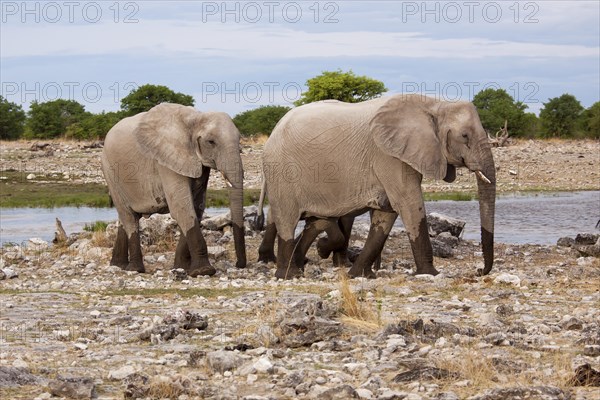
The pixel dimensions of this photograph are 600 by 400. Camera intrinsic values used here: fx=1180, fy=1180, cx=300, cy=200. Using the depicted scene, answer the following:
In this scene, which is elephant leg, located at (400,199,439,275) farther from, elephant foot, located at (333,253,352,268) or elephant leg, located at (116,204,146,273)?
elephant leg, located at (116,204,146,273)

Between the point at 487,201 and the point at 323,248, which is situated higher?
the point at 487,201

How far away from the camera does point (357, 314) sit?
38.2 ft

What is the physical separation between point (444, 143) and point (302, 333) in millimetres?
5976

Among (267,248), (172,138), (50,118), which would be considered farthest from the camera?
(50,118)

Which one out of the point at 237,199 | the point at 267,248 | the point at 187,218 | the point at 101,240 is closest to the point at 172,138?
the point at 187,218

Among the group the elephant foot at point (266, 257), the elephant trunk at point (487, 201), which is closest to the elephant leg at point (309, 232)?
the elephant foot at point (266, 257)

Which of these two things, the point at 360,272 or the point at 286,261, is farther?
the point at 286,261

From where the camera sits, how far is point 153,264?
64.4 ft

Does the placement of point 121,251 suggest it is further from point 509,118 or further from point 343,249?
point 509,118

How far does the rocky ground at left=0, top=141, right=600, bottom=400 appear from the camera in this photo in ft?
29.7

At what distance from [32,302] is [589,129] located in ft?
172

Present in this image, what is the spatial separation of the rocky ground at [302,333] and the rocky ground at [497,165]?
735 inches

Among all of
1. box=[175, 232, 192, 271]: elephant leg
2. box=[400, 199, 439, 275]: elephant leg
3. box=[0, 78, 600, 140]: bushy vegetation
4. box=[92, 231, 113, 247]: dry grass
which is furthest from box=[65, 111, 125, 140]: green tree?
box=[400, 199, 439, 275]: elephant leg

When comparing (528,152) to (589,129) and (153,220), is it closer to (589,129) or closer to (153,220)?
(589,129)
